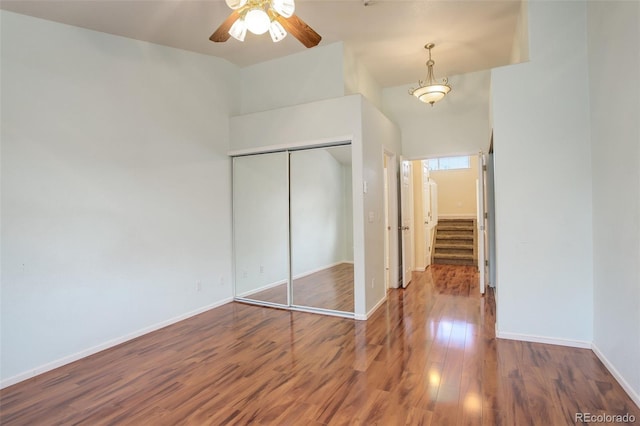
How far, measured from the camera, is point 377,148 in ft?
14.7

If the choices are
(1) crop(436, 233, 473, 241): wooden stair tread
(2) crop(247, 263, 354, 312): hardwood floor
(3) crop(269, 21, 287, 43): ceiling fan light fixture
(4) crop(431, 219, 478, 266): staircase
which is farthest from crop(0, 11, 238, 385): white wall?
(1) crop(436, 233, 473, 241): wooden stair tread

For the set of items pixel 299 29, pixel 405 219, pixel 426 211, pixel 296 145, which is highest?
pixel 299 29

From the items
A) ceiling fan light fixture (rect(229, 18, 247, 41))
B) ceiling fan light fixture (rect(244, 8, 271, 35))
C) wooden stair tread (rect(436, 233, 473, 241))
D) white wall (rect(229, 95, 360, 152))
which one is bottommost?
wooden stair tread (rect(436, 233, 473, 241))

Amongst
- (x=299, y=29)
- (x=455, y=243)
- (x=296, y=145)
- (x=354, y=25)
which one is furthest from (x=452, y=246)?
(x=299, y=29)

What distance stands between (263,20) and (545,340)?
366cm

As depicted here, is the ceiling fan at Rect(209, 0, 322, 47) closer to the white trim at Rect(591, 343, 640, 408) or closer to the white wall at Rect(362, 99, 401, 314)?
the white wall at Rect(362, 99, 401, 314)

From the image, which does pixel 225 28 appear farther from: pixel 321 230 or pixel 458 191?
pixel 458 191

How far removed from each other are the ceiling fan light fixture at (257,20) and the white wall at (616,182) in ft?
7.79

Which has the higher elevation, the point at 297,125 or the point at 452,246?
the point at 297,125

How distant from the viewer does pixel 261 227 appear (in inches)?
183

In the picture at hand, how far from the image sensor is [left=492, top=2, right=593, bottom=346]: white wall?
2.99m

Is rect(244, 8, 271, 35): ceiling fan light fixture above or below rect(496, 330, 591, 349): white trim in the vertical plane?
above

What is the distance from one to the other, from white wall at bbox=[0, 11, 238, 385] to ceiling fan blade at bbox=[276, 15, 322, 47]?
2035mm

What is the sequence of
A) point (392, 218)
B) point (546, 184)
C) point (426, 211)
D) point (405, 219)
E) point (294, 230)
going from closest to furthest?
point (546, 184) < point (294, 230) < point (392, 218) < point (405, 219) < point (426, 211)
